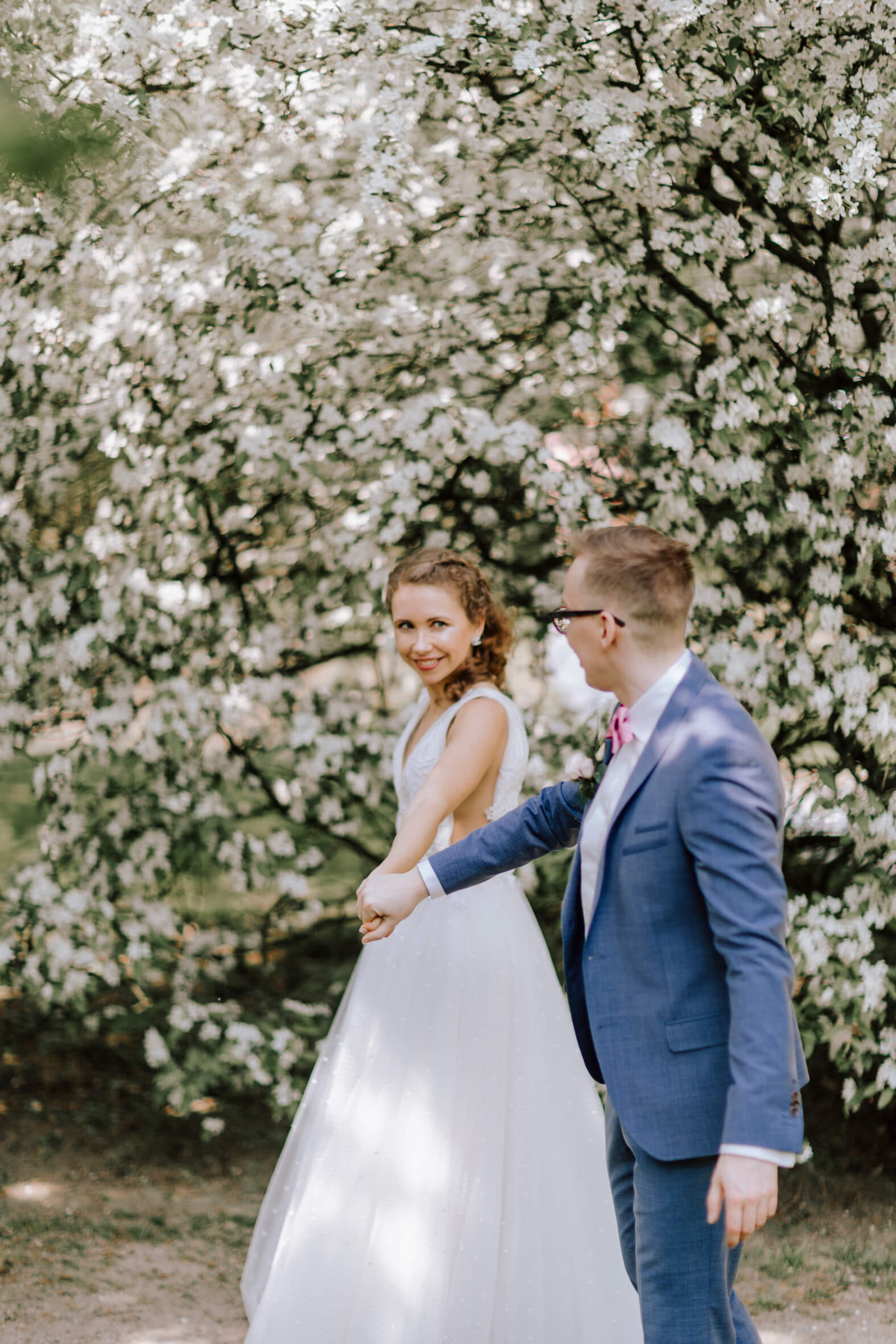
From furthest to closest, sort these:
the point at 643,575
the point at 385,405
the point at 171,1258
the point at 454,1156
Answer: the point at 385,405 < the point at 171,1258 < the point at 454,1156 < the point at 643,575

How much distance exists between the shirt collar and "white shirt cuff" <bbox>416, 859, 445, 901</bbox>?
0.50 m

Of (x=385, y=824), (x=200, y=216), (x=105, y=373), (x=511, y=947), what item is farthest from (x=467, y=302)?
(x=511, y=947)

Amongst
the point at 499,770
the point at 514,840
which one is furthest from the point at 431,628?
the point at 514,840

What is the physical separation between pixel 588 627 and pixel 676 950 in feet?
1.72

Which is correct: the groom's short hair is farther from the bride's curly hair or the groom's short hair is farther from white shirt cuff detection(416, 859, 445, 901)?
the bride's curly hair

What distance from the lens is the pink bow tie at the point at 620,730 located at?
70.1 inches

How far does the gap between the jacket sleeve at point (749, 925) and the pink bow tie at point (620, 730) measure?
0.61ft

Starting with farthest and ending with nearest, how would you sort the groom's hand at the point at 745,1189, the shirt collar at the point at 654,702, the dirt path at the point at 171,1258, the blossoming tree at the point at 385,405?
the blossoming tree at the point at 385,405, the dirt path at the point at 171,1258, the shirt collar at the point at 654,702, the groom's hand at the point at 745,1189

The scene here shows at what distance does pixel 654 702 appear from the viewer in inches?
69.4

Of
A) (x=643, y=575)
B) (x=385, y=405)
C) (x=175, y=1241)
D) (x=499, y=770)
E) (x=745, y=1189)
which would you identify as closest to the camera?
(x=745, y=1189)

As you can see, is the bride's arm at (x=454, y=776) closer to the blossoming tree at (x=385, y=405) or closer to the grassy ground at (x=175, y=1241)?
the blossoming tree at (x=385, y=405)

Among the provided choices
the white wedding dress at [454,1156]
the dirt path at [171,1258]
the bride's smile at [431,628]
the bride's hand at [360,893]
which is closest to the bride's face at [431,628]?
the bride's smile at [431,628]

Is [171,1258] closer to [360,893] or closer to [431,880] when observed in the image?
[360,893]

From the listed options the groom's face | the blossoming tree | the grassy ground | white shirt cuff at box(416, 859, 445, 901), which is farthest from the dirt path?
the groom's face
